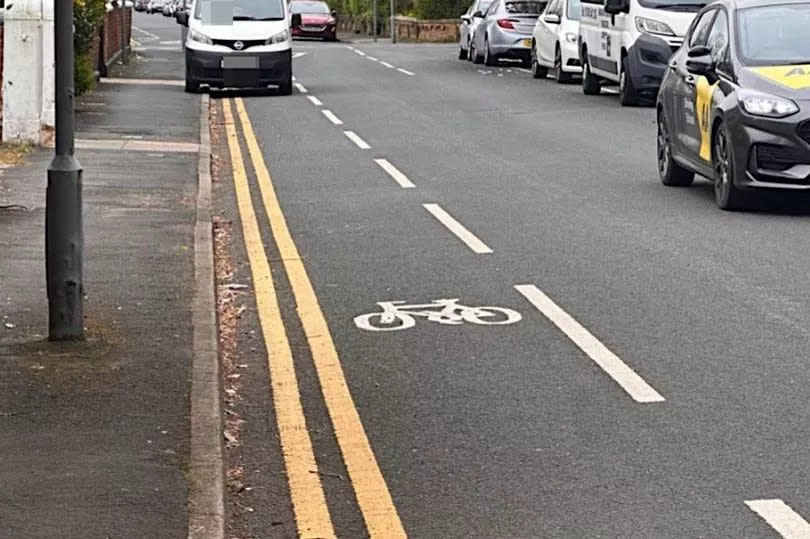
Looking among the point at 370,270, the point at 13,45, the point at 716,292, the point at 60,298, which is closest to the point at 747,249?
the point at 716,292

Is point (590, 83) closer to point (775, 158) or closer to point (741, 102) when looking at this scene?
point (741, 102)

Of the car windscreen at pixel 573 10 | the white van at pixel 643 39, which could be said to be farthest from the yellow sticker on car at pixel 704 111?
the car windscreen at pixel 573 10

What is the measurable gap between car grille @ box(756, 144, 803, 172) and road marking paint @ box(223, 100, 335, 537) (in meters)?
3.71

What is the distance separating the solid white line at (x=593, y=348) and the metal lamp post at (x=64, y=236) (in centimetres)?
245

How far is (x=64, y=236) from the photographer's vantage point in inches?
331

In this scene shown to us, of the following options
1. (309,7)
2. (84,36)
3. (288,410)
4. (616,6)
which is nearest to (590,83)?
(616,6)

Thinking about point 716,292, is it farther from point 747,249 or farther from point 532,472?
point 532,472

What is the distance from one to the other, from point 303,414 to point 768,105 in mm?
6585

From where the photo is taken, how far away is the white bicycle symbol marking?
30.4ft

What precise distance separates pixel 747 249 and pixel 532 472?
5420 mm

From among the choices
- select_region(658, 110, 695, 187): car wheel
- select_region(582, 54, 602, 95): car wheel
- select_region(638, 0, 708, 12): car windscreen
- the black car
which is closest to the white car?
select_region(582, 54, 602, 95): car wheel

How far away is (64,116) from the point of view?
8305 mm

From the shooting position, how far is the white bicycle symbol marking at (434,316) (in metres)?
9.26

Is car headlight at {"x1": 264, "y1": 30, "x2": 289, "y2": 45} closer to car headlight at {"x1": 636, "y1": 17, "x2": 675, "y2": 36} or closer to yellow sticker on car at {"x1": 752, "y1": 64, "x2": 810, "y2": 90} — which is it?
car headlight at {"x1": 636, "y1": 17, "x2": 675, "y2": 36}
